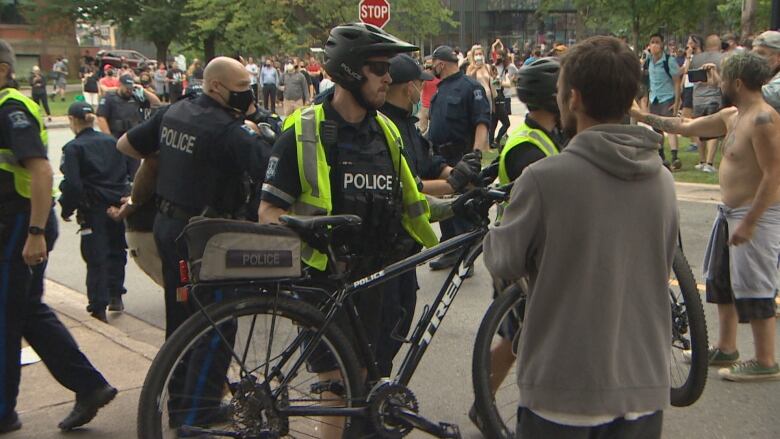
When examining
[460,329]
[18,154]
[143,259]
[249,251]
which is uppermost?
[18,154]

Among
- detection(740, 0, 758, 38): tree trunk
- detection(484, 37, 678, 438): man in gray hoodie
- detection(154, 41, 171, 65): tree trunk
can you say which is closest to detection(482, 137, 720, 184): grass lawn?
detection(740, 0, 758, 38): tree trunk

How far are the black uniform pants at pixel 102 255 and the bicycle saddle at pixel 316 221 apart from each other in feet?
12.4

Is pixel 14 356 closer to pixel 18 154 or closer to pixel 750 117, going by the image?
A: pixel 18 154

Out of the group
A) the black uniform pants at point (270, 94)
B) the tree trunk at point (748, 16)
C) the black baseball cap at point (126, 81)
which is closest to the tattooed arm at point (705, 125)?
the black baseball cap at point (126, 81)

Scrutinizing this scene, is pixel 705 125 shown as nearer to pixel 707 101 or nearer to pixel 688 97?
pixel 707 101

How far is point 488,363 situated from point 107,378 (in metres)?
2.43

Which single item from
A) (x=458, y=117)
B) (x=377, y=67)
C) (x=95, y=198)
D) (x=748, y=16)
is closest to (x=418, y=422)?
(x=377, y=67)

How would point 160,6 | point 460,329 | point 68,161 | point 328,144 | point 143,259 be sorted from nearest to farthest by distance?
point 328,144 < point 143,259 < point 460,329 < point 68,161 < point 160,6

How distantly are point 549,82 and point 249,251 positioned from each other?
1.71 meters

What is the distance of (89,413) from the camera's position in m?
4.15

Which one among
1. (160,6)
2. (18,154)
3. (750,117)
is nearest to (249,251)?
(18,154)

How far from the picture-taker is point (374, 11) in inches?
558

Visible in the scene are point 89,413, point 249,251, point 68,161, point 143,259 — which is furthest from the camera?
point 68,161

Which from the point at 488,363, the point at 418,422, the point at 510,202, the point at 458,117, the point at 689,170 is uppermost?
the point at 510,202
